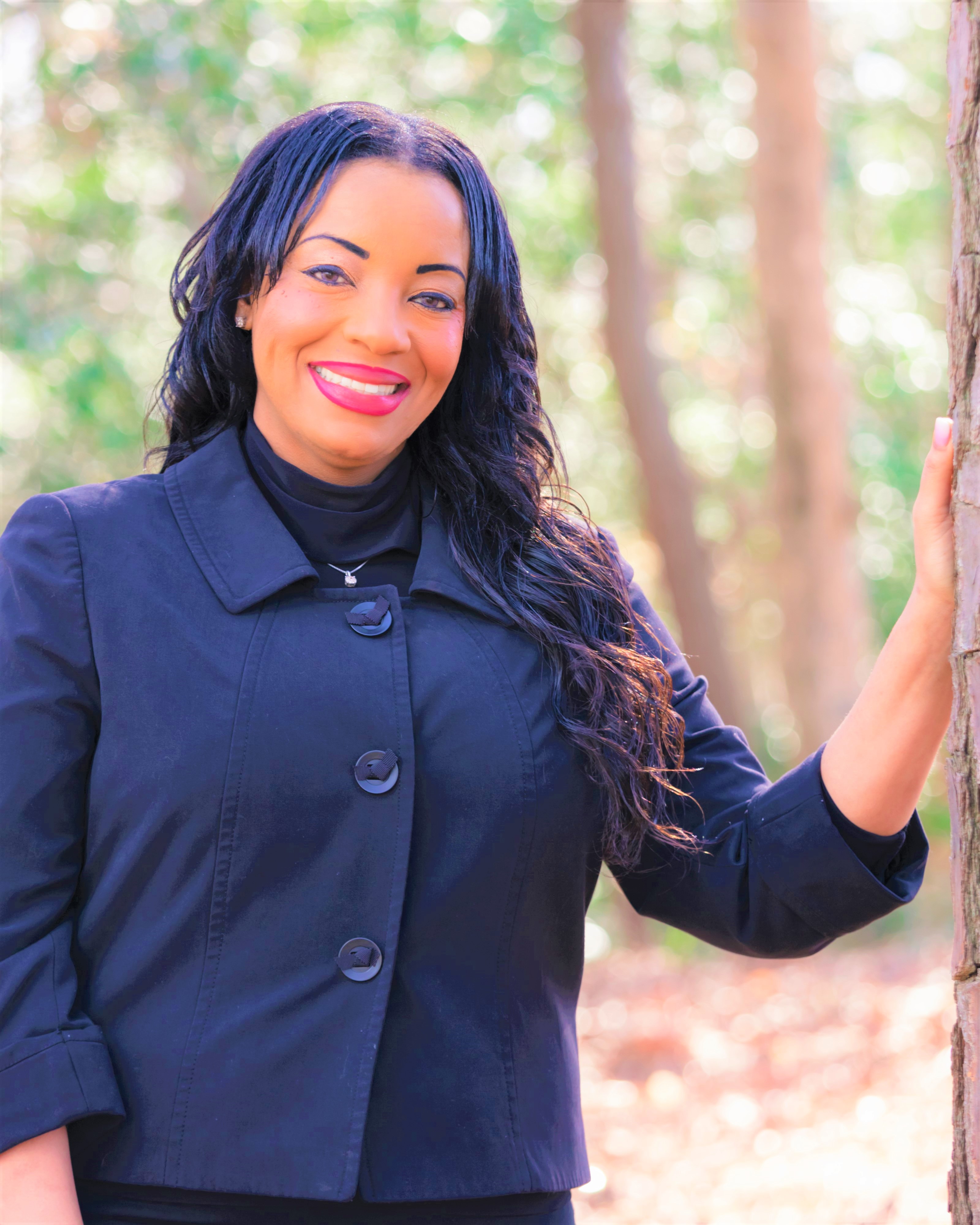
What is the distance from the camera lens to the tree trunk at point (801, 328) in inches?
318

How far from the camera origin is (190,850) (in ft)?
5.41

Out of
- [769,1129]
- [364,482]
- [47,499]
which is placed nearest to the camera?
[47,499]

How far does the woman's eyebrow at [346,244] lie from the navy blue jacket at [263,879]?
1.39 ft

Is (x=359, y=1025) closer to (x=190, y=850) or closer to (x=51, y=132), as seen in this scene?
(x=190, y=850)

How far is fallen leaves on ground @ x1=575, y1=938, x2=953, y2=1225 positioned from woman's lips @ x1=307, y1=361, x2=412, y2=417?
88.8 inches

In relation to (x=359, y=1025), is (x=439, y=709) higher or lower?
higher

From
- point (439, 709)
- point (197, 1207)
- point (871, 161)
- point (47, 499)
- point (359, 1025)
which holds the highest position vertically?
point (871, 161)

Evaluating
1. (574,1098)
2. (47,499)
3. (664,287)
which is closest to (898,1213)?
(574,1098)

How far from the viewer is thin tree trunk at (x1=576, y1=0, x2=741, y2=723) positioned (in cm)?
906

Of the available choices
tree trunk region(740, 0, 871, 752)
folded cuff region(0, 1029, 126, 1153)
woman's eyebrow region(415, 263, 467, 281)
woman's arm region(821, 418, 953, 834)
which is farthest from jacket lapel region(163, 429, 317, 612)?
tree trunk region(740, 0, 871, 752)

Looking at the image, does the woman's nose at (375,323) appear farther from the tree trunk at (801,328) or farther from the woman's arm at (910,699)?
the tree trunk at (801,328)

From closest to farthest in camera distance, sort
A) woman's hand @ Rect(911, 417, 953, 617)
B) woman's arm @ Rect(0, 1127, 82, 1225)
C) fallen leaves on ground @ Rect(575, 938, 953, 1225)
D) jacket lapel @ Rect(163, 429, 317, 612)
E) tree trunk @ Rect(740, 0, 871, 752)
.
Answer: woman's arm @ Rect(0, 1127, 82, 1225) < woman's hand @ Rect(911, 417, 953, 617) < jacket lapel @ Rect(163, 429, 317, 612) < fallen leaves on ground @ Rect(575, 938, 953, 1225) < tree trunk @ Rect(740, 0, 871, 752)

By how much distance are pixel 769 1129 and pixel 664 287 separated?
12.4m

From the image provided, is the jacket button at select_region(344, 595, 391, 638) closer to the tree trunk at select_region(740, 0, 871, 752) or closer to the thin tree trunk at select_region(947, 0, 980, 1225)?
the thin tree trunk at select_region(947, 0, 980, 1225)
